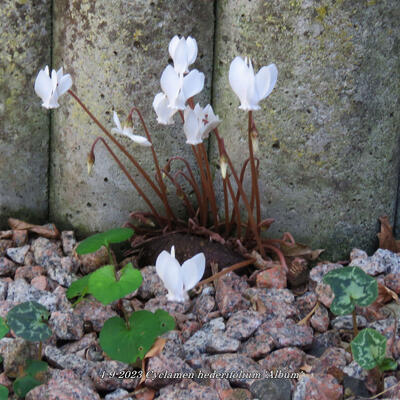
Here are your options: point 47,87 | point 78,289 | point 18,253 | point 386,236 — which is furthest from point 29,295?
point 386,236

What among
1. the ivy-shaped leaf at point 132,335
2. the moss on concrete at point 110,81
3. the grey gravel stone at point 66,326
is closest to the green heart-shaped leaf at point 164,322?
the ivy-shaped leaf at point 132,335

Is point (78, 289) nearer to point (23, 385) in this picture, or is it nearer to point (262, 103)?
point (23, 385)

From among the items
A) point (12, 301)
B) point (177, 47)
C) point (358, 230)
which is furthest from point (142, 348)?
point (358, 230)

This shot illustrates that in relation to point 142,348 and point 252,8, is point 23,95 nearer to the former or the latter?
point 252,8

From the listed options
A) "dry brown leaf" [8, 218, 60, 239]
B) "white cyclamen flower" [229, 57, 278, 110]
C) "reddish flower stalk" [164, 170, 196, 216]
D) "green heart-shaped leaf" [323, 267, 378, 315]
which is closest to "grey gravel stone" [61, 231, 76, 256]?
"dry brown leaf" [8, 218, 60, 239]

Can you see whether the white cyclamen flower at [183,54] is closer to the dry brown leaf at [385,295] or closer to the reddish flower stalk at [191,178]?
the reddish flower stalk at [191,178]

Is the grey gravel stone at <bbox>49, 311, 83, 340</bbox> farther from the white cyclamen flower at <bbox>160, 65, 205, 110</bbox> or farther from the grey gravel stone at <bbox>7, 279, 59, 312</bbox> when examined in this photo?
the white cyclamen flower at <bbox>160, 65, 205, 110</bbox>

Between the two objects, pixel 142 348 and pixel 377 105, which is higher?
pixel 377 105
